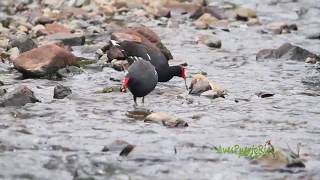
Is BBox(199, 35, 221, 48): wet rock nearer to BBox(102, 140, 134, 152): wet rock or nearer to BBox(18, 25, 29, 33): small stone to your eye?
BBox(18, 25, 29, 33): small stone

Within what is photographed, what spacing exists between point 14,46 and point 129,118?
7570mm

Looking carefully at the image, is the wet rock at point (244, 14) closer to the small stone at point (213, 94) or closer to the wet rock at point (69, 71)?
the wet rock at point (69, 71)

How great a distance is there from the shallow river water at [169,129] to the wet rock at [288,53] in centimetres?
45

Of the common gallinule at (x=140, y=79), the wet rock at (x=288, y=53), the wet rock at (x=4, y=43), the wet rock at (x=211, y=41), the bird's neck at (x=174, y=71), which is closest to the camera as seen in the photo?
the common gallinule at (x=140, y=79)

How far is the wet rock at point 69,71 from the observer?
46.4 feet

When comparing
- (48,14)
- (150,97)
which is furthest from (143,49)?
(48,14)

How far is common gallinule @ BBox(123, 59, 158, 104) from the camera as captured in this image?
10.8 m

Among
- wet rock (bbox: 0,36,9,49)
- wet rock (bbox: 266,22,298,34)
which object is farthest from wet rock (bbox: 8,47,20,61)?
wet rock (bbox: 266,22,298,34)

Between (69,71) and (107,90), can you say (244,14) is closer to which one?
(69,71)

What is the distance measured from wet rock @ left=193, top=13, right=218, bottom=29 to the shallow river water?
7.14 meters

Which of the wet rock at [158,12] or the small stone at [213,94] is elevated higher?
the small stone at [213,94]

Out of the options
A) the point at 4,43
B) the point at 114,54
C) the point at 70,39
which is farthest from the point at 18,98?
the point at 70,39

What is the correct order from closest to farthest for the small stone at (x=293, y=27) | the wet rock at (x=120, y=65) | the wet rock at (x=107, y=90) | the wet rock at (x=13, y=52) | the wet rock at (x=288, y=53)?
the wet rock at (x=107, y=90), the wet rock at (x=120, y=65), the wet rock at (x=13, y=52), the wet rock at (x=288, y=53), the small stone at (x=293, y=27)

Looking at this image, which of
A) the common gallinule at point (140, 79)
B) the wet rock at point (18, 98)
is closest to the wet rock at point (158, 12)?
the common gallinule at point (140, 79)
